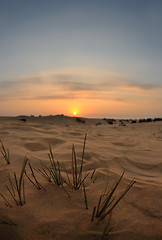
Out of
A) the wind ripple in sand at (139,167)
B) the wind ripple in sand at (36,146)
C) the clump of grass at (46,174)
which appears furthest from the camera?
the wind ripple in sand at (36,146)

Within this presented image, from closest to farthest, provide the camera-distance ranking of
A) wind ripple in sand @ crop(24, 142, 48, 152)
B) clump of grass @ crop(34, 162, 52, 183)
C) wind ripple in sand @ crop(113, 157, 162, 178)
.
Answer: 1. clump of grass @ crop(34, 162, 52, 183)
2. wind ripple in sand @ crop(113, 157, 162, 178)
3. wind ripple in sand @ crop(24, 142, 48, 152)

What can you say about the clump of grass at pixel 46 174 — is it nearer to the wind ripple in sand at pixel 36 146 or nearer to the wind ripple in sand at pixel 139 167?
the wind ripple in sand at pixel 139 167

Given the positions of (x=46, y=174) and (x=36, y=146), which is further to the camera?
(x=36, y=146)

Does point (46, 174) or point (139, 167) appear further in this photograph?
point (139, 167)

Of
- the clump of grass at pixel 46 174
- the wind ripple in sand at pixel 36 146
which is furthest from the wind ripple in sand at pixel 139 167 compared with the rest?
the wind ripple in sand at pixel 36 146

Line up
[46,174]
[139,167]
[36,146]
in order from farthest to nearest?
[36,146]
[139,167]
[46,174]

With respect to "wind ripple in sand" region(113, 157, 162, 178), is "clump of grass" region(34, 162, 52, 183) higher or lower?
higher

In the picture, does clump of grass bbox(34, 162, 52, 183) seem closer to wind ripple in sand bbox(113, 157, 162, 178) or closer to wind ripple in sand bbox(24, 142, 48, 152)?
wind ripple in sand bbox(113, 157, 162, 178)

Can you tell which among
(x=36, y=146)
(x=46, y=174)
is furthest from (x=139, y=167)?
(x=36, y=146)

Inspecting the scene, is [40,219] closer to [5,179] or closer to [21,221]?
[21,221]

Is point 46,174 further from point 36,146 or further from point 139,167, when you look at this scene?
point 36,146

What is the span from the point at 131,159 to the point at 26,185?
1481 mm

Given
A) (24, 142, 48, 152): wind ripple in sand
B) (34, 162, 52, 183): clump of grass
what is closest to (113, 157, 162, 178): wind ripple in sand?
(34, 162, 52, 183): clump of grass

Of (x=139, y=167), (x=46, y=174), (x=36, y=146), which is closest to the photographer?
(x=46, y=174)
